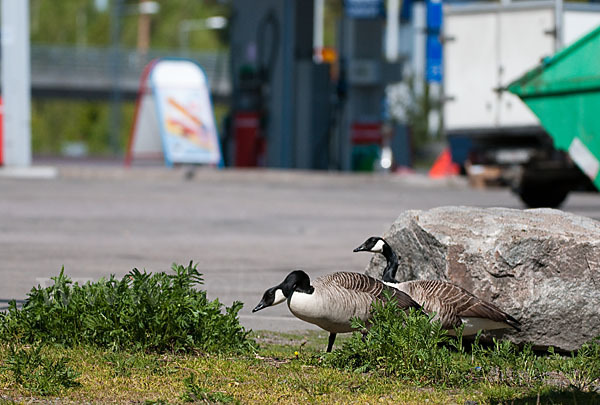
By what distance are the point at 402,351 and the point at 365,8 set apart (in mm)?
26007

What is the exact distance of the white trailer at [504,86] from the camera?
17.2 m

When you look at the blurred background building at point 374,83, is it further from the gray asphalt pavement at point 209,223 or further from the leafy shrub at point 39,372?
the leafy shrub at point 39,372

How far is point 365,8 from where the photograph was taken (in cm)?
3077

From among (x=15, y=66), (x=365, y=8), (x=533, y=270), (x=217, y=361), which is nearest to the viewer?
(x=217, y=361)

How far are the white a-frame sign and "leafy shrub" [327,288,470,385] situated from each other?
21098mm

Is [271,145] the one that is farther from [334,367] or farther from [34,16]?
[34,16]

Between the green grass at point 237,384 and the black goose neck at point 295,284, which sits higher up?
the black goose neck at point 295,284

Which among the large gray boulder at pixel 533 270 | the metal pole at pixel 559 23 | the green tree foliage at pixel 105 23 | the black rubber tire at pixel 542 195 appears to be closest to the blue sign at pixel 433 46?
the black rubber tire at pixel 542 195

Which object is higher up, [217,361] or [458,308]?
[458,308]

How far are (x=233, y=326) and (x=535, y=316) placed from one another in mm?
1740

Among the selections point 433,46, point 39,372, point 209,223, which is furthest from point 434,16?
point 39,372

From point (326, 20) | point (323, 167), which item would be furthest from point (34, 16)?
point (323, 167)

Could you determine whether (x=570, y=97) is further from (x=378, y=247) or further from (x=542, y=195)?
(x=378, y=247)

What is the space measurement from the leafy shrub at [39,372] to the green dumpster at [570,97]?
26.5ft
